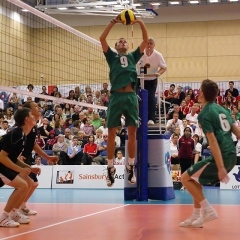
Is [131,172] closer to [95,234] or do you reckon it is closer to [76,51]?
[95,234]

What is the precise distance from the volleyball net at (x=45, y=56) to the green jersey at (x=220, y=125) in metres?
17.4

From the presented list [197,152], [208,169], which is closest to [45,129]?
[197,152]

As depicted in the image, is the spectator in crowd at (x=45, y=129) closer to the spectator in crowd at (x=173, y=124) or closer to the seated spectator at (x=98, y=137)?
the seated spectator at (x=98, y=137)

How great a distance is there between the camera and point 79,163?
55.6 ft

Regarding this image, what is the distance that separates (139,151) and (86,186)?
555 cm

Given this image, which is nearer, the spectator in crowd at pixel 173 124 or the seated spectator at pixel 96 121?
the spectator in crowd at pixel 173 124

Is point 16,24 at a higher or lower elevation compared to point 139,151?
higher

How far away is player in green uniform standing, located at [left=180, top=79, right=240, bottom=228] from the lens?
5.84 metres

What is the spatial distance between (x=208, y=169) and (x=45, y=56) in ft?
65.1

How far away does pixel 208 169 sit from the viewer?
606cm

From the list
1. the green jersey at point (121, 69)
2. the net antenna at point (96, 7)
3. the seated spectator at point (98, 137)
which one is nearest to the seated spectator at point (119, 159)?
the seated spectator at point (98, 137)

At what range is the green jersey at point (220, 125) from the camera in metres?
5.95

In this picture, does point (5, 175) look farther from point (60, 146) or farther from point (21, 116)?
point (60, 146)

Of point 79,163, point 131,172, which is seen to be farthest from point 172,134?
point 131,172
